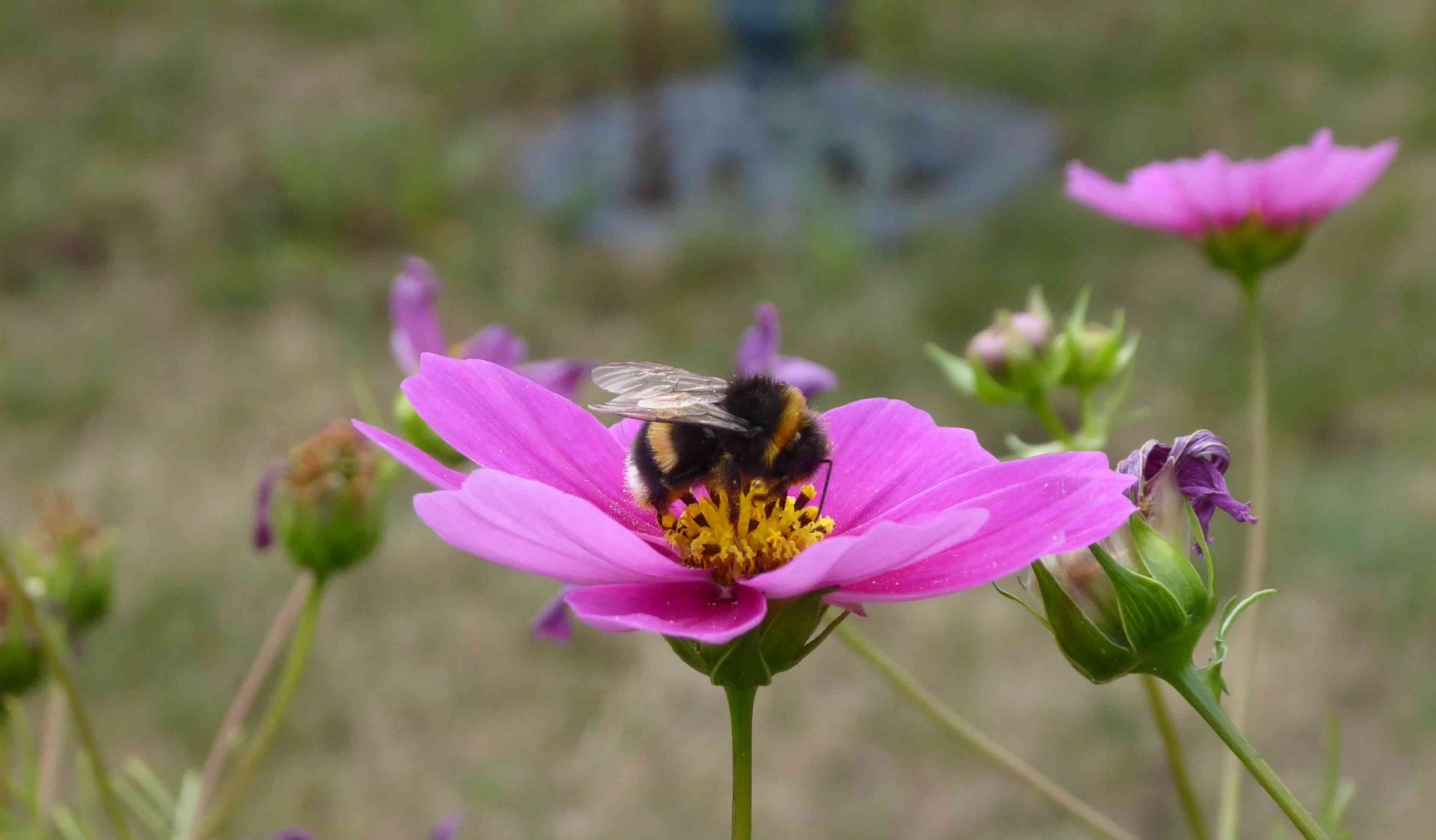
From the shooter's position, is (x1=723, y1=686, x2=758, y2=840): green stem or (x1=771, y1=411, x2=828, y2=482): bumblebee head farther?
(x1=771, y1=411, x2=828, y2=482): bumblebee head

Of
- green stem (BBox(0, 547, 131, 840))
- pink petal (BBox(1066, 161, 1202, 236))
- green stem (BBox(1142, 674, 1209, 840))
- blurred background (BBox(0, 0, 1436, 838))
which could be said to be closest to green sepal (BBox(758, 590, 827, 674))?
green stem (BBox(1142, 674, 1209, 840))

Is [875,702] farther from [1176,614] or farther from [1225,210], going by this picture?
[1176,614]

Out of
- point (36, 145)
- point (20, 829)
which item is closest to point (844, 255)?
point (36, 145)

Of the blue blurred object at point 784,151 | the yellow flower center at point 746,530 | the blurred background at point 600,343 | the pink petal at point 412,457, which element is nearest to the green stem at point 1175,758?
the yellow flower center at point 746,530

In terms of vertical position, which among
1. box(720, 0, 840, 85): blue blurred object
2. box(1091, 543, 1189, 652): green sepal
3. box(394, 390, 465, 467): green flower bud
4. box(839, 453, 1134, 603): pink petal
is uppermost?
box(839, 453, 1134, 603): pink petal

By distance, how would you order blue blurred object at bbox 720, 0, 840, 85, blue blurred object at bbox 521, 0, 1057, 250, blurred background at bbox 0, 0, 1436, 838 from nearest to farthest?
blurred background at bbox 0, 0, 1436, 838 → blue blurred object at bbox 521, 0, 1057, 250 → blue blurred object at bbox 720, 0, 840, 85

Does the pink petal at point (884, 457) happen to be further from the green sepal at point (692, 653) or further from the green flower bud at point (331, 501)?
the green flower bud at point (331, 501)

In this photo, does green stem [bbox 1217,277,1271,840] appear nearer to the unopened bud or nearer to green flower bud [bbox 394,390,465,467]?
green flower bud [bbox 394,390,465,467]
